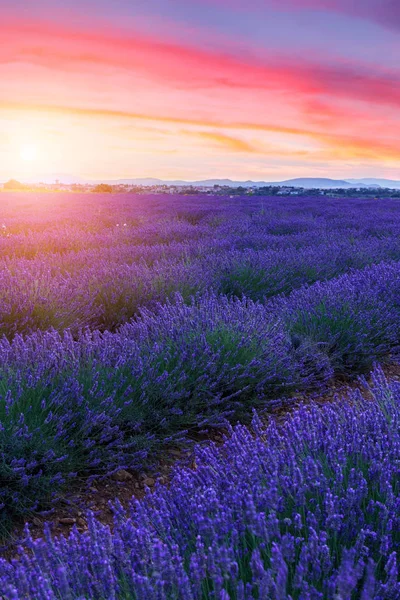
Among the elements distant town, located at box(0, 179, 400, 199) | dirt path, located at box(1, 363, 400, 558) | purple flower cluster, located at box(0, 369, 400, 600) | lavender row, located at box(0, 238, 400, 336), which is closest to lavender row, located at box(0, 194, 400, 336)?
lavender row, located at box(0, 238, 400, 336)

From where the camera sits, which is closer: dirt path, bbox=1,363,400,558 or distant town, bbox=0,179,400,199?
dirt path, bbox=1,363,400,558

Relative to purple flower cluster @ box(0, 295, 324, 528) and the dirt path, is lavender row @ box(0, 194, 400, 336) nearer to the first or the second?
purple flower cluster @ box(0, 295, 324, 528)

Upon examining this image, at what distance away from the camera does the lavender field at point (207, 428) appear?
110 cm

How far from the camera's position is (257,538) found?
1.26 metres

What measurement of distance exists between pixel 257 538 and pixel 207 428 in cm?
157

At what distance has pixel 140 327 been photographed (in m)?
3.38

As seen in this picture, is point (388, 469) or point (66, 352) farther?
point (66, 352)

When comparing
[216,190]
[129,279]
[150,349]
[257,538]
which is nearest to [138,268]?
[129,279]

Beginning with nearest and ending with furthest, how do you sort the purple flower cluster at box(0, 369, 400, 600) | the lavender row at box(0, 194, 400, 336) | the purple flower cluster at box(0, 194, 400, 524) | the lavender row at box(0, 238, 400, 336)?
the purple flower cluster at box(0, 369, 400, 600) → the purple flower cluster at box(0, 194, 400, 524) → the lavender row at box(0, 238, 400, 336) → the lavender row at box(0, 194, 400, 336)

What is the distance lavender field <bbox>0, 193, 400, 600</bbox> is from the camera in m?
1.10

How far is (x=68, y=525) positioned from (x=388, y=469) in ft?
4.39

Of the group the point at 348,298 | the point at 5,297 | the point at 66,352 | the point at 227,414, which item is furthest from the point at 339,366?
the point at 5,297

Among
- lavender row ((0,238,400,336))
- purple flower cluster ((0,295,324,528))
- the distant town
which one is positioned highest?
the distant town

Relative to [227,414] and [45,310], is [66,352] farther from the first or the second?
[45,310]
